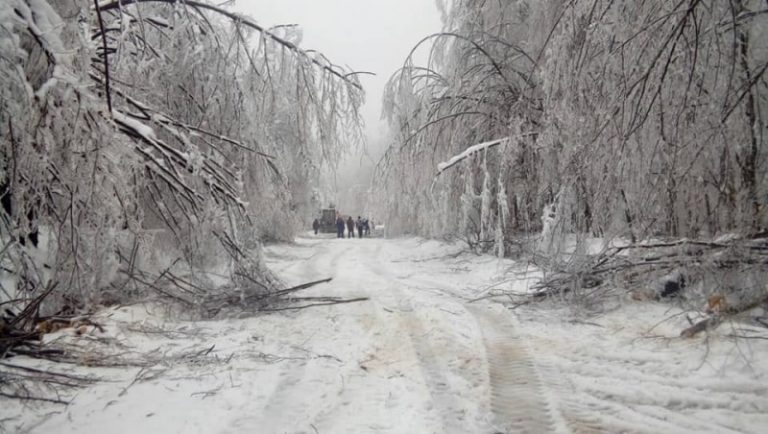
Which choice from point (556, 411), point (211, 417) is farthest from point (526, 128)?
point (211, 417)

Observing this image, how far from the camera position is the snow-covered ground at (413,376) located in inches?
107

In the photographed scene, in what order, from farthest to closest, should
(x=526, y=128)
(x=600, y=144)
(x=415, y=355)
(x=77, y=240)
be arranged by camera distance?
(x=526, y=128) < (x=415, y=355) < (x=600, y=144) < (x=77, y=240)

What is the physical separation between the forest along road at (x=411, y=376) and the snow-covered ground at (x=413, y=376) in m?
0.02

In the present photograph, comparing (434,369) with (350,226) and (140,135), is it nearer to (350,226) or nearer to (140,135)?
(140,135)

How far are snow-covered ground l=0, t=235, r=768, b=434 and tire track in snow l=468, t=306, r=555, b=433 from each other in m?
0.01

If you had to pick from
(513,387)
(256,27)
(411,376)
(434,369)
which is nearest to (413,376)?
(411,376)

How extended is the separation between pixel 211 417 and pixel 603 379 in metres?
2.85

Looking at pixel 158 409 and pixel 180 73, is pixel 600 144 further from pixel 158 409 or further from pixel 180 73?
pixel 180 73

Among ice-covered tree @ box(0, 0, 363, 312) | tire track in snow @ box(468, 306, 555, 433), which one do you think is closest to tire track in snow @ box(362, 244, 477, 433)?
tire track in snow @ box(468, 306, 555, 433)

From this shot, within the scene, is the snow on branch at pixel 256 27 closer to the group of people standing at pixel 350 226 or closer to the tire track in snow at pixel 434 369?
the tire track in snow at pixel 434 369

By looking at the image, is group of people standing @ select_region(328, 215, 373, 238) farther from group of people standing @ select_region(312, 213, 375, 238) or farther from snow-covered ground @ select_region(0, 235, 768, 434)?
snow-covered ground @ select_region(0, 235, 768, 434)

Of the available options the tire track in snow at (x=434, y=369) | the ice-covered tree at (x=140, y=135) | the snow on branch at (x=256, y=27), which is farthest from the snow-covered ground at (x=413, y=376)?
the snow on branch at (x=256, y=27)

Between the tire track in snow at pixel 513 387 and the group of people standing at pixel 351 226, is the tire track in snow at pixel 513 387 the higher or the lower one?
the lower one

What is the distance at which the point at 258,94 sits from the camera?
5.13 m
